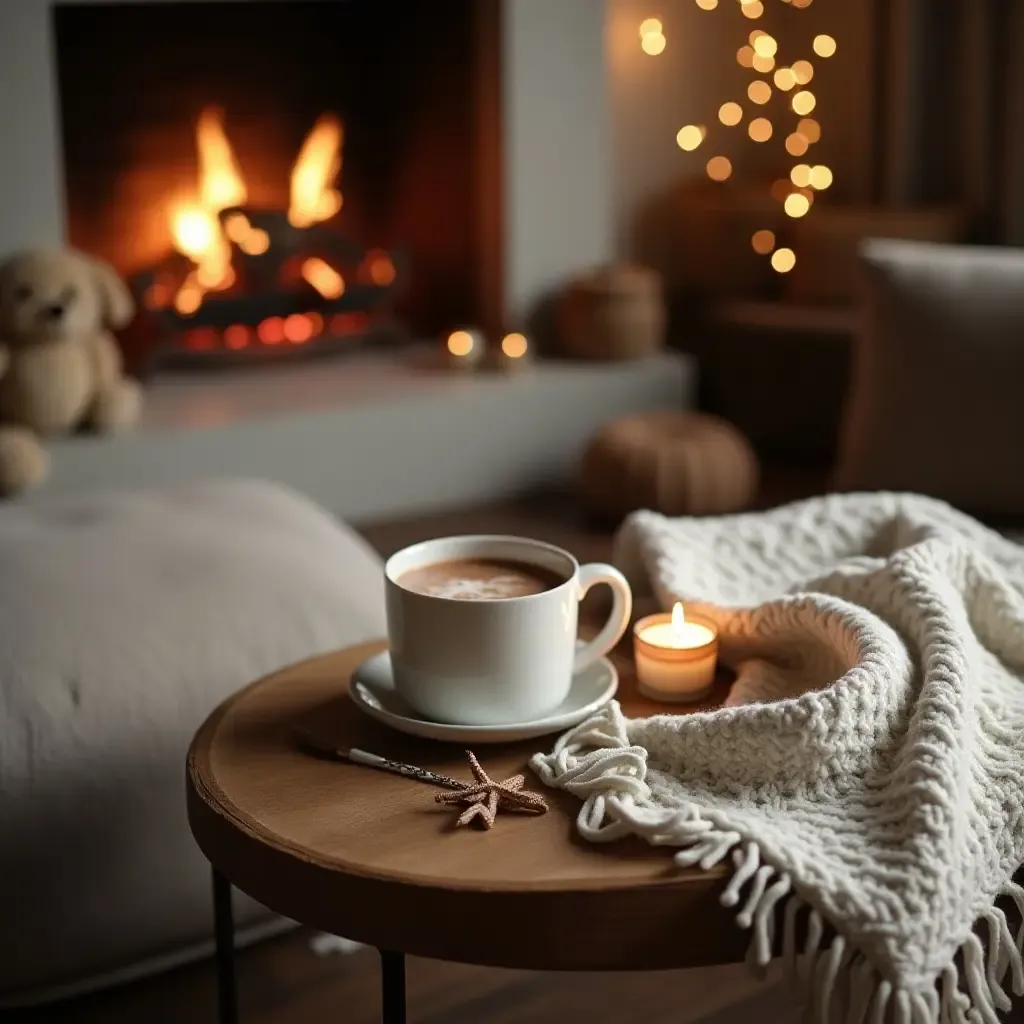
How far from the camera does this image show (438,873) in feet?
2.84

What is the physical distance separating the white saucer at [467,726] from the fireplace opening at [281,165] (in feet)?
6.62

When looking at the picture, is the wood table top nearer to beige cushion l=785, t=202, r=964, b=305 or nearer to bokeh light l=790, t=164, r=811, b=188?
beige cushion l=785, t=202, r=964, b=305

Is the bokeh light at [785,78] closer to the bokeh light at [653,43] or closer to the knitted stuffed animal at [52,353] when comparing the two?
the bokeh light at [653,43]

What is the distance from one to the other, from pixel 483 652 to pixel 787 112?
2.95 meters

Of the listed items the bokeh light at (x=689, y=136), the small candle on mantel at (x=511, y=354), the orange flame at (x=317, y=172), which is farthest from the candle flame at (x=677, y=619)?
the bokeh light at (x=689, y=136)

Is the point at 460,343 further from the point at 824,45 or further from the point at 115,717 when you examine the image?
the point at 115,717

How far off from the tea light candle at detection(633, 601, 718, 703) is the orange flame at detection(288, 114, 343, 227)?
7.39ft

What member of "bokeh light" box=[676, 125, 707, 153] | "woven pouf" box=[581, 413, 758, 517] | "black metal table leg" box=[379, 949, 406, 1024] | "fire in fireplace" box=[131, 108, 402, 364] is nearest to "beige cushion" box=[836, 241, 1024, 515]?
"woven pouf" box=[581, 413, 758, 517]

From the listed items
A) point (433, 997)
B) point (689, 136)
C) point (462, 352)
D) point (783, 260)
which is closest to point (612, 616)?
point (433, 997)

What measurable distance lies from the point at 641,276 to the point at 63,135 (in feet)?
3.88

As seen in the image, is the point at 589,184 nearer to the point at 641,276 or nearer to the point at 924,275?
the point at 641,276

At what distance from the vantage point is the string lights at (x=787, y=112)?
3.57 metres

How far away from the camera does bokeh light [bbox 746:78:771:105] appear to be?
11.9 ft

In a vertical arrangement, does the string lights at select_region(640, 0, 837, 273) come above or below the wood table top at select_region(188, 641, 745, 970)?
above
